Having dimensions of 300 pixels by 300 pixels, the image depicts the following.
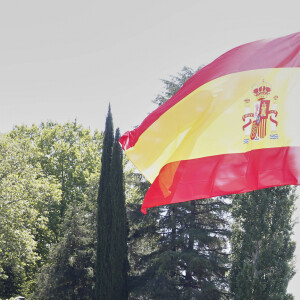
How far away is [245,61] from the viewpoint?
5.41m

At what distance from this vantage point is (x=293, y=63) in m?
5.09

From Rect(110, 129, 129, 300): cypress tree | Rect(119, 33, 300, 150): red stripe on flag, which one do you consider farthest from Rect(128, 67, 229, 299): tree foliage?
Rect(119, 33, 300, 150): red stripe on flag

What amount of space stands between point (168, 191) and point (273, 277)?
10.9 m

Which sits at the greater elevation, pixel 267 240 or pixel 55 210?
pixel 55 210

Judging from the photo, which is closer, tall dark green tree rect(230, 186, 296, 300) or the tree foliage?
tall dark green tree rect(230, 186, 296, 300)

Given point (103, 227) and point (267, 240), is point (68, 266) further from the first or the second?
point (267, 240)

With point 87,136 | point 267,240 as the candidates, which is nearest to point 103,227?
point 267,240

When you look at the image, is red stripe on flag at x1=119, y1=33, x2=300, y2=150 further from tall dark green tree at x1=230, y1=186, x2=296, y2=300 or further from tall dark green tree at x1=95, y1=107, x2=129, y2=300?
tall dark green tree at x1=95, y1=107, x2=129, y2=300

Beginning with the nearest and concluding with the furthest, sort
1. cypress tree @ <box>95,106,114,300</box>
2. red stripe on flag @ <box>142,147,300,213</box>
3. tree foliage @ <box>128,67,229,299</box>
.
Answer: red stripe on flag @ <box>142,147,300,213</box> → tree foliage @ <box>128,67,229,299</box> → cypress tree @ <box>95,106,114,300</box>

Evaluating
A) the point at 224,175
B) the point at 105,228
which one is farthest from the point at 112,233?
the point at 224,175

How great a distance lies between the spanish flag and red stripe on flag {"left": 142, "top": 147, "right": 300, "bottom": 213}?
0.04 feet

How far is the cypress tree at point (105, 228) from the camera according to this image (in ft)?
64.3

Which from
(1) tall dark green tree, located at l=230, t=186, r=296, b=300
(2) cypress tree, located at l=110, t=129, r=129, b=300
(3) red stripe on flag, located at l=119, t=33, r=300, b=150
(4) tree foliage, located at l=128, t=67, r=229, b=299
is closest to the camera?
(3) red stripe on flag, located at l=119, t=33, r=300, b=150

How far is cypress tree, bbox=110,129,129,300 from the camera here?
1945cm
